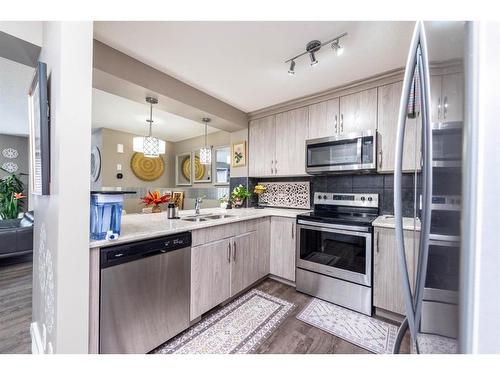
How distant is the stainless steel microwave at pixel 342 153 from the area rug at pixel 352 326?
1.37 m

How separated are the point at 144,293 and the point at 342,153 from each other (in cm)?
212

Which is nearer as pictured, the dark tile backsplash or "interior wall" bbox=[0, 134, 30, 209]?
the dark tile backsplash

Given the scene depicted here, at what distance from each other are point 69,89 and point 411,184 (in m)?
2.73

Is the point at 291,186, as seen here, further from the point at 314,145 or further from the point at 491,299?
the point at 491,299

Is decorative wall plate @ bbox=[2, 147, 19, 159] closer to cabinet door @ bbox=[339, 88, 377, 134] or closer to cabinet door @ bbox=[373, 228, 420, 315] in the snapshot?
cabinet door @ bbox=[339, 88, 377, 134]

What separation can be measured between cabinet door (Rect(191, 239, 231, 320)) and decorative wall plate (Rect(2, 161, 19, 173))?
6.13 meters

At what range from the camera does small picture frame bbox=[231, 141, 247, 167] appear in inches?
126

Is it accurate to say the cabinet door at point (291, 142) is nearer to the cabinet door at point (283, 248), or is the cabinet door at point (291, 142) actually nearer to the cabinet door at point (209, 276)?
the cabinet door at point (283, 248)

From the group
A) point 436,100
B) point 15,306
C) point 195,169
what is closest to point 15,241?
point 15,306

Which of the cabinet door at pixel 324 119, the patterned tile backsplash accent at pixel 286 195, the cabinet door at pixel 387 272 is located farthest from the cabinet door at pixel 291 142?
the cabinet door at pixel 387 272

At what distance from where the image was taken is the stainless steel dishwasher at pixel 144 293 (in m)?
1.18

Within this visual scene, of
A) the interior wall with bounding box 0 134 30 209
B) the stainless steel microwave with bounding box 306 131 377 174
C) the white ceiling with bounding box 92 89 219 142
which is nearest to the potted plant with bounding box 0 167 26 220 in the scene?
the interior wall with bounding box 0 134 30 209

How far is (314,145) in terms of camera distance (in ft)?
Result: 7.93
